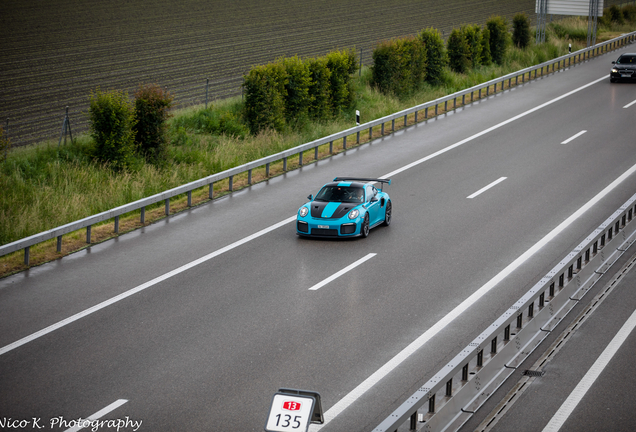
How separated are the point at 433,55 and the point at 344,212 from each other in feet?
73.3

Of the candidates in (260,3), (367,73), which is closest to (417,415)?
(367,73)

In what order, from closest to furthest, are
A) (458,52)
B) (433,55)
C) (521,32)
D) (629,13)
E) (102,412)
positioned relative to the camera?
(102,412) < (433,55) < (458,52) < (521,32) < (629,13)

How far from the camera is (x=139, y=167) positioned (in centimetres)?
2255

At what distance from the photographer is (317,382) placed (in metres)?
10.1

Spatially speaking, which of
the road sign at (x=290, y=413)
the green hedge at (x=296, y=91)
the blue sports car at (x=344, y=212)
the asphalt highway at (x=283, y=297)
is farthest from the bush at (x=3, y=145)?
the road sign at (x=290, y=413)

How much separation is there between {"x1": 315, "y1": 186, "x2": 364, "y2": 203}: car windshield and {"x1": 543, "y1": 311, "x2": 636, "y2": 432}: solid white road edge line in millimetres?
7050

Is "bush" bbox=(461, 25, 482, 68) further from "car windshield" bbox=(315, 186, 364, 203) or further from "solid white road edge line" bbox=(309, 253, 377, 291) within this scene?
"solid white road edge line" bbox=(309, 253, 377, 291)

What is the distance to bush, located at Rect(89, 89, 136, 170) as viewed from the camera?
21.9 meters

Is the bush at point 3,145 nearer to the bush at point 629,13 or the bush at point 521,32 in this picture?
the bush at point 521,32

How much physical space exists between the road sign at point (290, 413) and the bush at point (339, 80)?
24653 millimetres

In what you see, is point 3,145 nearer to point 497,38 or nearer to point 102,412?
point 102,412

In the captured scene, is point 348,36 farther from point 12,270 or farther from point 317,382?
point 317,382

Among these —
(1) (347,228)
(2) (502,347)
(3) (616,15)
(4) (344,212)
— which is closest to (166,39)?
(3) (616,15)

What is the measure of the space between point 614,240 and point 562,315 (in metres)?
3.75
